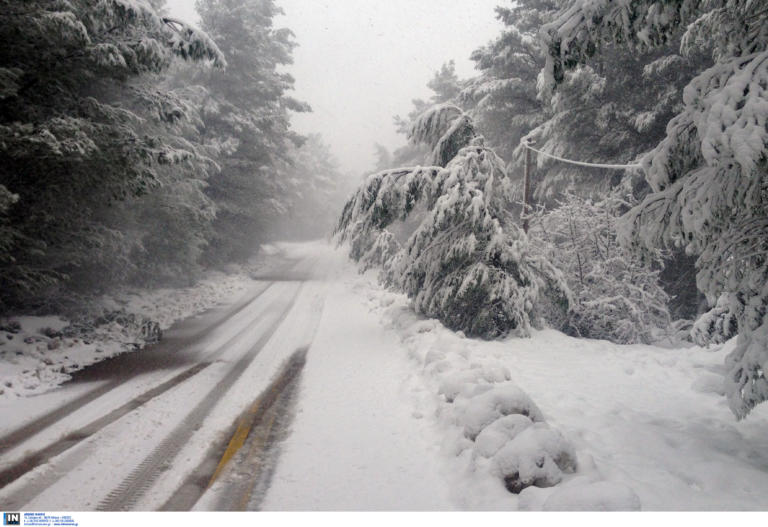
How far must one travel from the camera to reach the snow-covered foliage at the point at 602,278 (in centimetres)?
1159

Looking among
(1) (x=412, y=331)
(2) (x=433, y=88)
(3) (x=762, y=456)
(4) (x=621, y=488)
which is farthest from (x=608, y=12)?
(2) (x=433, y=88)

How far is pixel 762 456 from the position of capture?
4375mm

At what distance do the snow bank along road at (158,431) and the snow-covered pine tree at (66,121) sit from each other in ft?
9.14

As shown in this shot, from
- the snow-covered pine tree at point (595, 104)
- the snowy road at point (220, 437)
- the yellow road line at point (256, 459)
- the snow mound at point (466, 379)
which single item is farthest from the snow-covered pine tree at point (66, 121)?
the snow-covered pine tree at point (595, 104)

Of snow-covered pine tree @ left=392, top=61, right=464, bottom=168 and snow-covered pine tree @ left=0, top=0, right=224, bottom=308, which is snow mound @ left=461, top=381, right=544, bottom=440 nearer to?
snow-covered pine tree @ left=0, top=0, right=224, bottom=308

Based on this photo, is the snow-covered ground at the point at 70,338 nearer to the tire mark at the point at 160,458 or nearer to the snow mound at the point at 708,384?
the tire mark at the point at 160,458

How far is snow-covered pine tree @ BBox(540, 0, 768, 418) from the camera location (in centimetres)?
370

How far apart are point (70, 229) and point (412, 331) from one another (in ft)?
25.7

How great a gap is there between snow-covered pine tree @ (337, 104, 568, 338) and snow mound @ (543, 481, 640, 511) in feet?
20.9

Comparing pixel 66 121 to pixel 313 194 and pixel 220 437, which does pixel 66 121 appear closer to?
pixel 220 437

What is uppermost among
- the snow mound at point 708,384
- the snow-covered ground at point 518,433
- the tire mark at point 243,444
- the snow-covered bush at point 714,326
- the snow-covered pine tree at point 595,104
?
the snow-covered pine tree at point 595,104

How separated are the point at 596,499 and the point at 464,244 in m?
6.91

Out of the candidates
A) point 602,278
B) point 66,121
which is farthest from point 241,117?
point 602,278

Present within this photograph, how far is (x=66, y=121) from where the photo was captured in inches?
284
